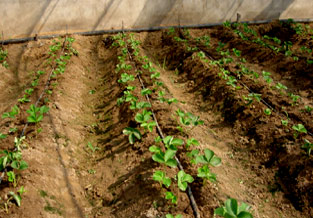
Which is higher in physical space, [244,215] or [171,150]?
[171,150]

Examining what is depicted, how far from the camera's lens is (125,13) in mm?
10305

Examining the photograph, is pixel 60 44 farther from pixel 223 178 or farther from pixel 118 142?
pixel 223 178

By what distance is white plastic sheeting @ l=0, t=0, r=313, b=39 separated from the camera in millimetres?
9070

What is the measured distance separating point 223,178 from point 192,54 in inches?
188

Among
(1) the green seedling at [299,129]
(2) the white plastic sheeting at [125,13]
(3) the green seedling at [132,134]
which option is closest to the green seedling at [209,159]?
(3) the green seedling at [132,134]

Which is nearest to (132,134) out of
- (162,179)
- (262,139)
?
(162,179)

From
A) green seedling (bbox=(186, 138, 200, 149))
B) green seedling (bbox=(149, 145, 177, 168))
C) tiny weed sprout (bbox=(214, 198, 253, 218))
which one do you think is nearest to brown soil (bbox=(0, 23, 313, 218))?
green seedling (bbox=(186, 138, 200, 149))

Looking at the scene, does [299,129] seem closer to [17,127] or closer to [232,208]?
[232,208]

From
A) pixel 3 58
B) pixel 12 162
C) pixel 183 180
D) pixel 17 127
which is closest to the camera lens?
pixel 183 180

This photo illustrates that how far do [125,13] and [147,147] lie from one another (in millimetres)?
8452

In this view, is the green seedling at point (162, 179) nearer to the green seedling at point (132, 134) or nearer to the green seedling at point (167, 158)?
the green seedling at point (167, 158)

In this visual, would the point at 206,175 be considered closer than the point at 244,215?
No

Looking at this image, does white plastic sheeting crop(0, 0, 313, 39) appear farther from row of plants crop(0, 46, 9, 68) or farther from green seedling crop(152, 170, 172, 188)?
green seedling crop(152, 170, 172, 188)

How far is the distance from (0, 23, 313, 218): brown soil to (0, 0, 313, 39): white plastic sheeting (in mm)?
3278
